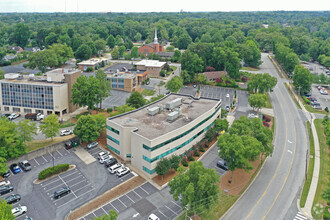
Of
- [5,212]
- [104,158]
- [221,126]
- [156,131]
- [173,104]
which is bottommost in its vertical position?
[104,158]

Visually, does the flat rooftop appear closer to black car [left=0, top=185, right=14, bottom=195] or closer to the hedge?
the hedge

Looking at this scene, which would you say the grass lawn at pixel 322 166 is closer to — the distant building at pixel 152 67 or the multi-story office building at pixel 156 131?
the multi-story office building at pixel 156 131

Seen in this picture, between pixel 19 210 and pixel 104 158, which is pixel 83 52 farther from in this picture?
pixel 19 210

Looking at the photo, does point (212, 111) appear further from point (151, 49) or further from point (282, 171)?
point (151, 49)

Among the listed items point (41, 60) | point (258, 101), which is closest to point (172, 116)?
point (258, 101)

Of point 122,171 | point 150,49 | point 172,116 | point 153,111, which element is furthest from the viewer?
point 150,49

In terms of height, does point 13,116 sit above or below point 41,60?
below

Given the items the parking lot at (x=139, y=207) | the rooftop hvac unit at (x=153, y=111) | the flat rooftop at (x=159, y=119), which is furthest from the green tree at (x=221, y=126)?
the parking lot at (x=139, y=207)
